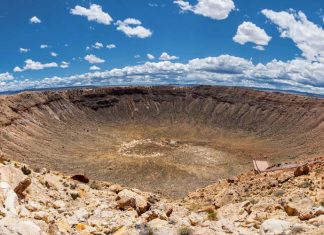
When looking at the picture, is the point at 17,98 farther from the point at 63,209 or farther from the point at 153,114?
the point at 63,209

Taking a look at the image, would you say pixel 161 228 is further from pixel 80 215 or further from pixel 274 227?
pixel 80 215

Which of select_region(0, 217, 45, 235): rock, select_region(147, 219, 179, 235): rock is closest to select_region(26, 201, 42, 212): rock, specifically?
select_region(0, 217, 45, 235): rock

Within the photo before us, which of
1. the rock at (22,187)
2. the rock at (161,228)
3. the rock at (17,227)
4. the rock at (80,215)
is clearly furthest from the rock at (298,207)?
the rock at (22,187)

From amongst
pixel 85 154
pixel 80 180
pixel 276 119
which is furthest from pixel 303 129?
pixel 80 180

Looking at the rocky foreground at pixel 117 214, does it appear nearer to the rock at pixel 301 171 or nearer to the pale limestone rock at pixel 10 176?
the pale limestone rock at pixel 10 176

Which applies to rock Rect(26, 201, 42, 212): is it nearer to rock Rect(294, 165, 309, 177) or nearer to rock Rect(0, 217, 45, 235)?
rock Rect(0, 217, 45, 235)

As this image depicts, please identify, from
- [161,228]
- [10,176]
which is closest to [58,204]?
[10,176]
